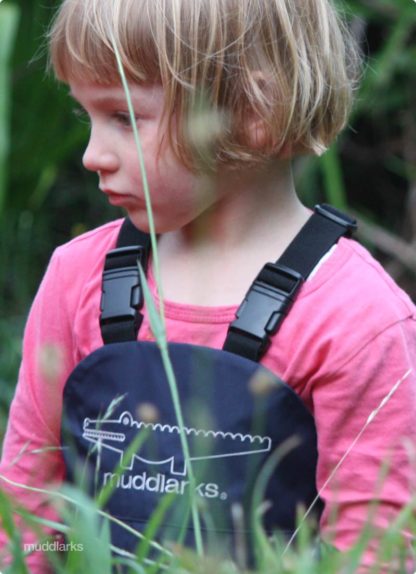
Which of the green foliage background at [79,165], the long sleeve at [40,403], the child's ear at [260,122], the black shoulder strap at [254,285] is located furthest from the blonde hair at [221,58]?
the green foliage background at [79,165]

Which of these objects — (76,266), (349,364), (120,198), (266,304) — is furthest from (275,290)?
(76,266)

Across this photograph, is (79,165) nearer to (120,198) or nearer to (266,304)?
(120,198)

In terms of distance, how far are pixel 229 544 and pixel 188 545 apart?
0.22 ft

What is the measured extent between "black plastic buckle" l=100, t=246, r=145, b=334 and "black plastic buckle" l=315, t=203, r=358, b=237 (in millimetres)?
282

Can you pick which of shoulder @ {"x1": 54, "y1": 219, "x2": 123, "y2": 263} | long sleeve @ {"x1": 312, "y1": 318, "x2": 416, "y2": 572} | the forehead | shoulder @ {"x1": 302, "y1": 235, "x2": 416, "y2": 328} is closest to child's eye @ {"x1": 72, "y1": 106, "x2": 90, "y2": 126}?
shoulder @ {"x1": 54, "y1": 219, "x2": 123, "y2": 263}

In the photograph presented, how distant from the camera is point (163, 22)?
146 centimetres

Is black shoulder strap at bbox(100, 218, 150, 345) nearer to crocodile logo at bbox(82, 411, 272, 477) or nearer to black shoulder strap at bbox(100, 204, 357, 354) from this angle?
black shoulder strap at bbox(100, 204, 357, 354)

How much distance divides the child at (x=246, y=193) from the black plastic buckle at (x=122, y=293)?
0.03 metres

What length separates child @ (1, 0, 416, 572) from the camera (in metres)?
1.44

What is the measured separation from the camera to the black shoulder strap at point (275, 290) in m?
1.47

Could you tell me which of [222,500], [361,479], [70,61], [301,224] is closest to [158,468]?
[222,500]

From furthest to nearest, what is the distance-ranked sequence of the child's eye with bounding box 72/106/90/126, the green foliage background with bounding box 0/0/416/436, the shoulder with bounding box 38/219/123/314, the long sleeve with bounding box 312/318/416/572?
the green foliage background with bounding box 0/0/416/436, the child's eye with bounding box 72/106/90/126, the shoulder with bounding box 38/219/123/314, the long sleeve with bounding box 312/318/416/572

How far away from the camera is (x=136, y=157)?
1.47 m

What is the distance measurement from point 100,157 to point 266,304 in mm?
304
